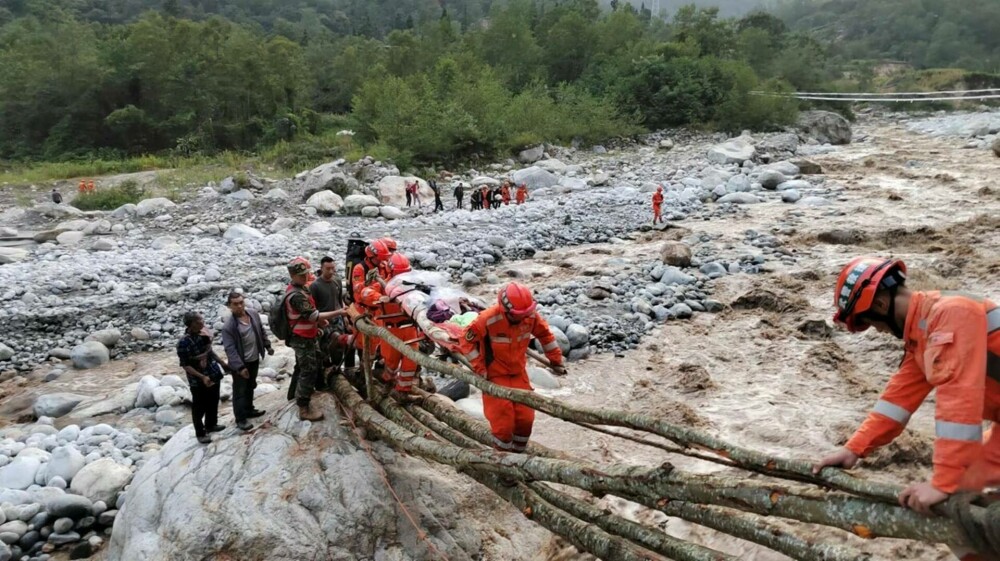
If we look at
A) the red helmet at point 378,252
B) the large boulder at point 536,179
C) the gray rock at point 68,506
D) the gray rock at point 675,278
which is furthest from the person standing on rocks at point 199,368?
the large boulder at point 536,179

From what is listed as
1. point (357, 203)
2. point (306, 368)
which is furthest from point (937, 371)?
point (357, 203)

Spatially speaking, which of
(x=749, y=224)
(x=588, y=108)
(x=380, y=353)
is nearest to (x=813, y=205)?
(x=749, y=224)

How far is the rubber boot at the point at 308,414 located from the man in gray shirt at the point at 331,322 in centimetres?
48

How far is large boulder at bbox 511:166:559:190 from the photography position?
24469 millimetres

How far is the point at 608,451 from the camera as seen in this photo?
6.19m

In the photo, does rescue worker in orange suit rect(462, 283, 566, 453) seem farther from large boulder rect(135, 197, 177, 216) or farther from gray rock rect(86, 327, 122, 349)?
large boulder rect(135, 197, 177, 216)

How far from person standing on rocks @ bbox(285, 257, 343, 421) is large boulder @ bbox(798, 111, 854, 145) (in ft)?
113

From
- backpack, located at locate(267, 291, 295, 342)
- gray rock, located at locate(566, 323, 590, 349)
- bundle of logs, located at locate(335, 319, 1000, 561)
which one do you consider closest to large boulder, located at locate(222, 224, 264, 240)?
gray rock, located at locate(566, 323, 590, 349)

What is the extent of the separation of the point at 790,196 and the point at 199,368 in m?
16.2

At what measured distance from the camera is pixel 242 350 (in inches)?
218

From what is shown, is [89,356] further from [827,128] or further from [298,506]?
[827,128]

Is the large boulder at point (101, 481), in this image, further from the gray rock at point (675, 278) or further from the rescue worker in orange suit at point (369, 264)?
the gray rock at point (675, 278)

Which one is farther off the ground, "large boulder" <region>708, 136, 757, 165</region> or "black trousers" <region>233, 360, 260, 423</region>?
"large boulder" <region>708, 136, 757, 165</region>

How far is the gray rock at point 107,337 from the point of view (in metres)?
10.5
